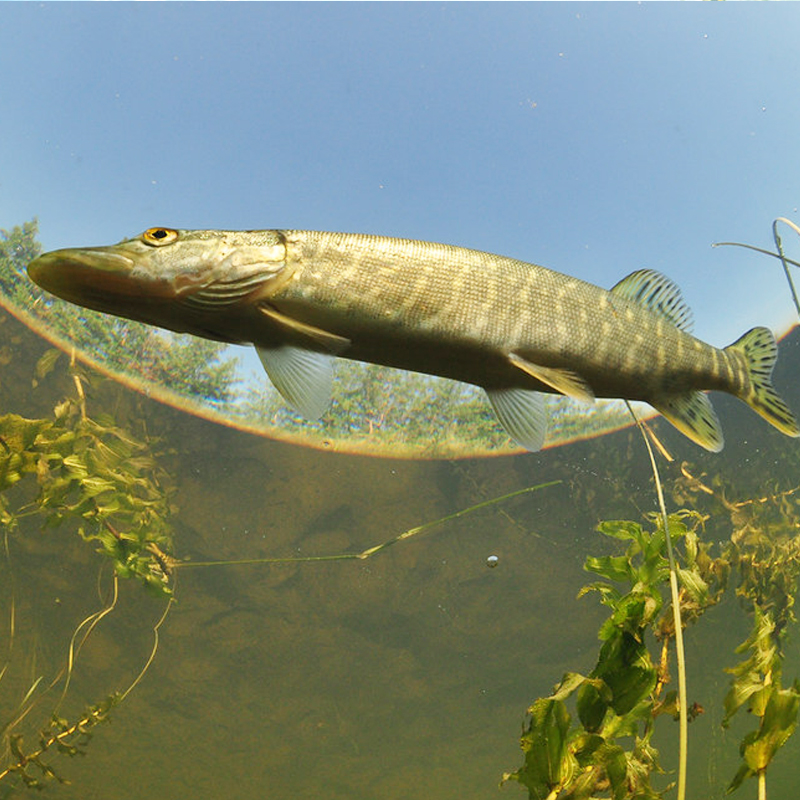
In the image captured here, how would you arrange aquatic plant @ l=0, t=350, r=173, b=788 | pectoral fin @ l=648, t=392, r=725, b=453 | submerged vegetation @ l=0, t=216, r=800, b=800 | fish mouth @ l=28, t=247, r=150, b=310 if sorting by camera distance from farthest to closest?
aquatic plant @ l=0, t=350, r=173, b=788
pectoral fin @ l=648, t=392, r=725, b=453
submerged vegetation @ l=0, t=216, r=800, b=800
fish mouth @ l=28, t=247, r=150, b=310

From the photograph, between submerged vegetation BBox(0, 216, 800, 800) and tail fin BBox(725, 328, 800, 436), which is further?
tail fin BBox(725, 328, 800, 436)

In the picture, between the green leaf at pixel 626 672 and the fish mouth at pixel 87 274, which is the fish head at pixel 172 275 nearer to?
the fish mouth at pixel 87 274

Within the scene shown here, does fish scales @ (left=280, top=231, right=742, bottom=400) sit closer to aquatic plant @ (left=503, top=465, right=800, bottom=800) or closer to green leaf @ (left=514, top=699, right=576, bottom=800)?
aquatic plant @ (left=503, top=465, right=800, bottom=800)

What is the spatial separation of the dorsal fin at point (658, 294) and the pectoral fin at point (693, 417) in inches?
9.3

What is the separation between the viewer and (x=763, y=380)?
1542 mm

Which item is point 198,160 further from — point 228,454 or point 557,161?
point 557,161

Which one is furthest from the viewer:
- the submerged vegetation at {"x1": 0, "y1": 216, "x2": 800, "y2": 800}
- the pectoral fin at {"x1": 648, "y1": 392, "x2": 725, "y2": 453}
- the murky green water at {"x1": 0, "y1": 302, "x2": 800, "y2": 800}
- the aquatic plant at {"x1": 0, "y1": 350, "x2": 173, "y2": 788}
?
the murky green water at {"x1": 0, "y1": 302, "x2": 800, "y2": 800}

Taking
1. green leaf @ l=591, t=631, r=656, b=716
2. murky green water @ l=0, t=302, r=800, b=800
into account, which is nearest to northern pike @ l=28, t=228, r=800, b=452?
green leaf @ l=591, t=631, r=656, b=716

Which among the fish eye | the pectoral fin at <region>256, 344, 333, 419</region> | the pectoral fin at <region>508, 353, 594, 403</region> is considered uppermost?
the fish eye

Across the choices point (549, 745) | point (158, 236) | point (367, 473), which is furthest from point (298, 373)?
point (367, 473)

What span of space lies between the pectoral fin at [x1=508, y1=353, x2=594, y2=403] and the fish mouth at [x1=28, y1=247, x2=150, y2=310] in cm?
86

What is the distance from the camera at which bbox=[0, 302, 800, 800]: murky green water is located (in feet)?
16.1

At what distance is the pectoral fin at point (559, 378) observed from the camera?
1256 mm

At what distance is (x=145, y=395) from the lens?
14.9ft
